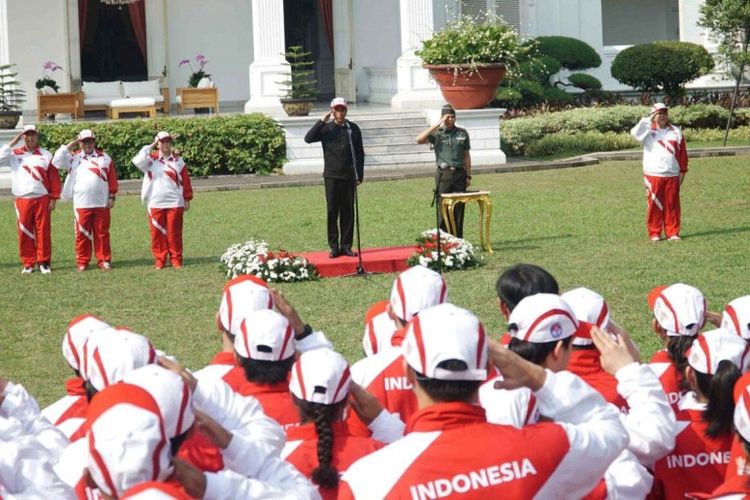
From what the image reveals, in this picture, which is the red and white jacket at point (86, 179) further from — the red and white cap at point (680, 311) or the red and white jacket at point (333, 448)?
the red and white jacket at point (333, 448)

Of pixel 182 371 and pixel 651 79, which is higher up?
pixel 651 79

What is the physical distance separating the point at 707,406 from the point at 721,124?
85.5 ft

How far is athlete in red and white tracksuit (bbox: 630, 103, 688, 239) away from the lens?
1658cm

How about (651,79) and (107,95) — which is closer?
(107,95)

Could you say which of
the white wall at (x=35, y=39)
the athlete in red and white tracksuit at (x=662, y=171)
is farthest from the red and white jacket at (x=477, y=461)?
the white wall at (x=35, y=39)

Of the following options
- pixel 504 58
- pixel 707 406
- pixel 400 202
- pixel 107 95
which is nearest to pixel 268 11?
pixel 107 95

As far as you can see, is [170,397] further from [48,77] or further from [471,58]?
[48,77]

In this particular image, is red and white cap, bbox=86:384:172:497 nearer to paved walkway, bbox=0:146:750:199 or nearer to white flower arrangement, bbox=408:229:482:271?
white flower arrangement, bbox=408:229:482:271

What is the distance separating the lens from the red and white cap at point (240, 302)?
591 cm

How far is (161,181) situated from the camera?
53.6 ft

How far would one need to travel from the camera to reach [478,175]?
2483 centimetres

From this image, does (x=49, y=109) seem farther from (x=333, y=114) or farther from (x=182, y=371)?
(x=182, y=371)

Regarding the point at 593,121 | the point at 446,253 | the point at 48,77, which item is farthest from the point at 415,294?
the point at 48,77

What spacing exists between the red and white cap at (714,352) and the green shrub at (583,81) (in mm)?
28878
